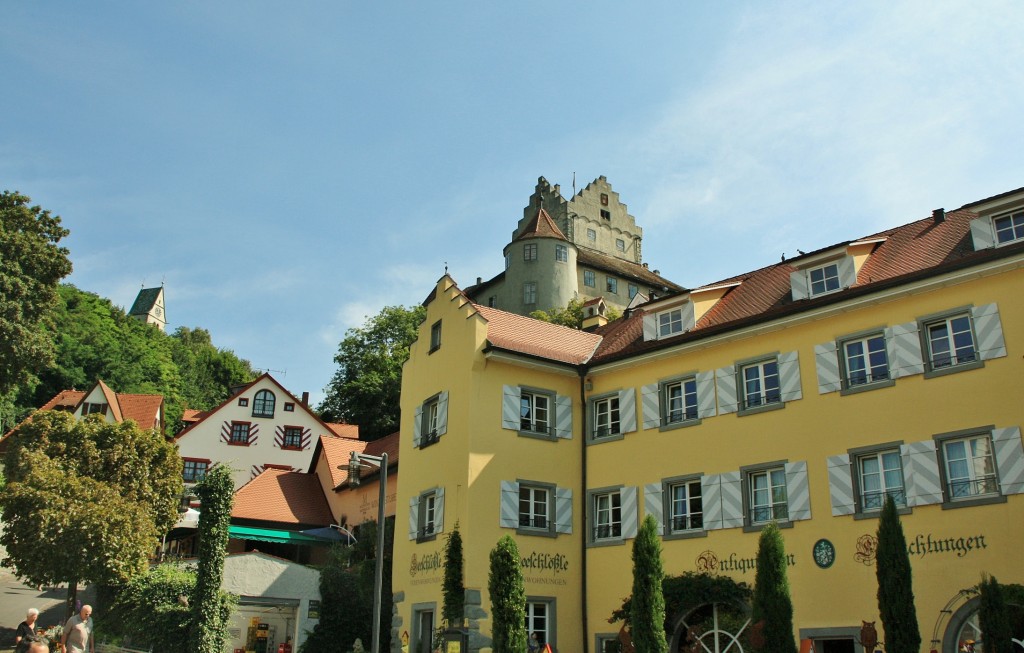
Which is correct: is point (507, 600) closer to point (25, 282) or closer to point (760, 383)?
Result: point (760, 383)

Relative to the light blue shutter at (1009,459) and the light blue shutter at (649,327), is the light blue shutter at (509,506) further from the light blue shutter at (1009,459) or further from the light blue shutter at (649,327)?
the light blue shutter at (1009,459)

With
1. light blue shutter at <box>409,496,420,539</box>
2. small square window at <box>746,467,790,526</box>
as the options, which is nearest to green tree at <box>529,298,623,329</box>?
light blue shutter at <box>409,496,420,539</box>

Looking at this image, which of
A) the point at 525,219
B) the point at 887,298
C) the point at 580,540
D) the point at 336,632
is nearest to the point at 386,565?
the point at 336,632

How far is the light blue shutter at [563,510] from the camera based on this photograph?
89.3 feet

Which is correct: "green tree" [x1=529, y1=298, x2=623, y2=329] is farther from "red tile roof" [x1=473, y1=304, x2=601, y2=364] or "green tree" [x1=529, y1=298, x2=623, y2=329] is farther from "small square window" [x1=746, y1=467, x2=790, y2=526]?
"small square window" [x1=746, y1=467, x2=790, y2=526]

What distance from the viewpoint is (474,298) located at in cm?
7925

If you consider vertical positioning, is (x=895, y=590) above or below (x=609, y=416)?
below

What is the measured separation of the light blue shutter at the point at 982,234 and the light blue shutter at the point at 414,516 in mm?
16858

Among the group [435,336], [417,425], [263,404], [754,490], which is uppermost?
[263,404]

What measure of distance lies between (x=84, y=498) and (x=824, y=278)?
23136 mm

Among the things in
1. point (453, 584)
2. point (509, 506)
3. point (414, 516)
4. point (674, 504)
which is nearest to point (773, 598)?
point (674, 504)

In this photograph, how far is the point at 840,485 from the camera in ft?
71.9

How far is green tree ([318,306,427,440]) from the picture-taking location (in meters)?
64.4

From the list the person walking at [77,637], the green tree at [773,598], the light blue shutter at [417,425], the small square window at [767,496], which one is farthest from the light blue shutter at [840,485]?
the person walking at [77,637]
